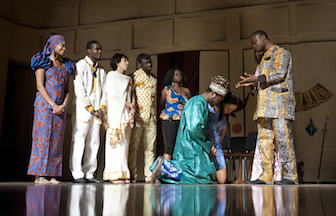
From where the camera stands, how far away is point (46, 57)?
348 cm

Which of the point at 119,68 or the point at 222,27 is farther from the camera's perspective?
the point at 222,27

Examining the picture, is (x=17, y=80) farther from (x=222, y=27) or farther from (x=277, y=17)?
(x=277, y=17)

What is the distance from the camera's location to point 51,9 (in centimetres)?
727

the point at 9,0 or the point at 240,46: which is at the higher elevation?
the point at 9,0

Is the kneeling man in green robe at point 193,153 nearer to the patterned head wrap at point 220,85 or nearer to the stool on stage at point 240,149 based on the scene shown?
the patterned head wrap at point 220,85

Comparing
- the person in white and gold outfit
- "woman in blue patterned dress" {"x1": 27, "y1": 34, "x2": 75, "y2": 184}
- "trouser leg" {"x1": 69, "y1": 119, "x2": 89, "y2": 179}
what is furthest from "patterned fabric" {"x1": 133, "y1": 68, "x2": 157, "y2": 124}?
"woman in blue patterned dress" {"x1": 27, "y1": 34, "x2": 75, "y2": 184}

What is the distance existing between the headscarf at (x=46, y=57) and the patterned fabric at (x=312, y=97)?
12.8ft

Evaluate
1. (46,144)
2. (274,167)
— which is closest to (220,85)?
(274,167)

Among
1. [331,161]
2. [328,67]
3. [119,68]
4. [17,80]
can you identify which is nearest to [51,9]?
[17,80]

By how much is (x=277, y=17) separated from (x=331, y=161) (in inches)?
95.8

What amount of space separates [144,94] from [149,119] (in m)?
0.29

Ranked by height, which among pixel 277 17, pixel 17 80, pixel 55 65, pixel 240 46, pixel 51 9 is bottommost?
pixel 55 65

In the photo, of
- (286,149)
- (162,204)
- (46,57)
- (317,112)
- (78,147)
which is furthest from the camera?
(317,112)

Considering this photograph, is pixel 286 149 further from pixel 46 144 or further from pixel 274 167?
pixel 46 144
